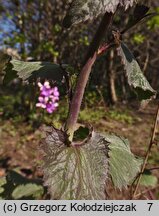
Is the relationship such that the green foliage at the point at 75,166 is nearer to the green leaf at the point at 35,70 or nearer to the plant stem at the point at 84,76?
the plant stem at the point at 84,76

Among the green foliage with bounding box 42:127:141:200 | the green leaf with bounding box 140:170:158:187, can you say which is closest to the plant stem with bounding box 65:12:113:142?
the green foliage with bounding box 42:127:141:200

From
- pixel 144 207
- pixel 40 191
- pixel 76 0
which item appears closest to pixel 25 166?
pixel 40 191

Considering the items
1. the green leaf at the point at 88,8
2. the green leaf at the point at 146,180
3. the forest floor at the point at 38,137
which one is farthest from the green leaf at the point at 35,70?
the forest floor at the point at 38,137

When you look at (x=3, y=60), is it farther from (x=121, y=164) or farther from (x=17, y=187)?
(x=17, y=187)

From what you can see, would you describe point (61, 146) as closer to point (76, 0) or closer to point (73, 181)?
point (73, 181)

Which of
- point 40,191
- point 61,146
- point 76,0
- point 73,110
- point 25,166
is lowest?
point 25,166

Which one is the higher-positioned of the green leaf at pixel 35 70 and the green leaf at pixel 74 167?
the green leaf at pixel 35 70

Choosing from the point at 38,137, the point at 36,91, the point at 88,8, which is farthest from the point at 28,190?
the point at 38,137
